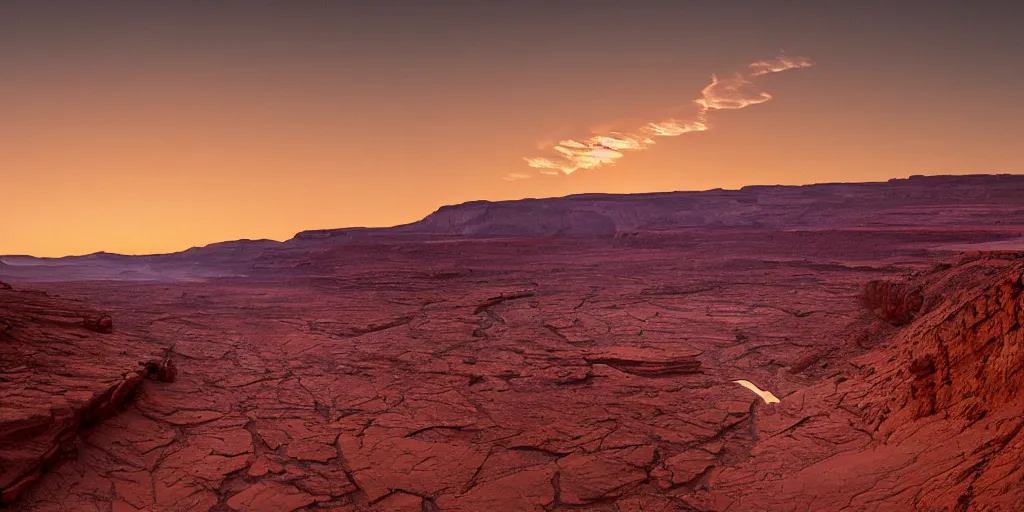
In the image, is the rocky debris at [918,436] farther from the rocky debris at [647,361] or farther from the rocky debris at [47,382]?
the rocky debris at [47,382]

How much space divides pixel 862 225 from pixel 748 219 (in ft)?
27.8

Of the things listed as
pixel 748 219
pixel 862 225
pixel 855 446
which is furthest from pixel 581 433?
pixel 748 219

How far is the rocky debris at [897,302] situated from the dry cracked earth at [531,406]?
0.03 meters

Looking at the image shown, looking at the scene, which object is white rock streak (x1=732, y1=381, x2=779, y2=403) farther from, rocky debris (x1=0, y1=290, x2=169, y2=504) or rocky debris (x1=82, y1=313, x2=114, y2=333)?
rocky debris (x1=82, y1=313, x2=114, y2=333)

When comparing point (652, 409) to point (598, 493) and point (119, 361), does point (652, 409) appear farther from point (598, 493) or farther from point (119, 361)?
point (119, 361)

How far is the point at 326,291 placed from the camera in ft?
54.3

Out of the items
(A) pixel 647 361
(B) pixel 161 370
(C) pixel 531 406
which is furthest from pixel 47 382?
(A) pixel 647 361

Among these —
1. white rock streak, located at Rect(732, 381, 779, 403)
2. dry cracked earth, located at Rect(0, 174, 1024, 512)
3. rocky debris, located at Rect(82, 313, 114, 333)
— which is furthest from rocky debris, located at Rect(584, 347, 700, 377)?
rocky debris, located at Rect(82, 313, 114, 333)

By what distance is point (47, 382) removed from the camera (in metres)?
5.49

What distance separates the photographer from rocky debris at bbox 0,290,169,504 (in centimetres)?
452

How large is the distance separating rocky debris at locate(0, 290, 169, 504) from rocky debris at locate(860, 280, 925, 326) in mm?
8881

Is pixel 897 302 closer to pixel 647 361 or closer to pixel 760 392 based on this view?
pixel 760 392

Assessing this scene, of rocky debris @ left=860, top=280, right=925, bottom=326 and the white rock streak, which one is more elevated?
rocky debris @ left=860, top=280, right=925, bottom=326

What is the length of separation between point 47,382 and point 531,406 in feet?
14.9
